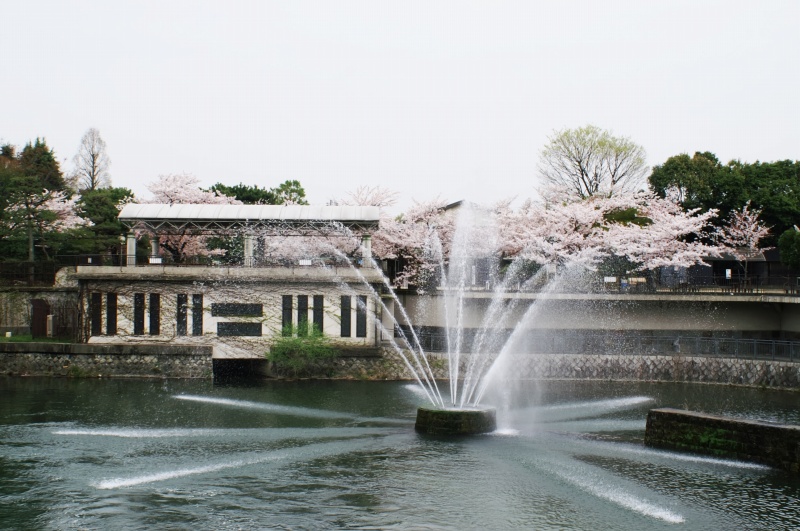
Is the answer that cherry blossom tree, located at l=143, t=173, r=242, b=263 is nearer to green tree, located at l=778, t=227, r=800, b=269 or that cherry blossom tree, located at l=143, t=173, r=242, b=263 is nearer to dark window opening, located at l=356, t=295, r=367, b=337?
dark window opening, located at l=356, t=295, r=367, b=337

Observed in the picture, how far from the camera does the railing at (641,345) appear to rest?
124ft

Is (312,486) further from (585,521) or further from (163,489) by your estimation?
(585,521)

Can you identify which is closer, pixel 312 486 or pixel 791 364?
pixel 312 486

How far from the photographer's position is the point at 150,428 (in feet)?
79.7

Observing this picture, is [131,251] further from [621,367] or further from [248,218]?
[621,367]

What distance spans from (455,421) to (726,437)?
299 inches

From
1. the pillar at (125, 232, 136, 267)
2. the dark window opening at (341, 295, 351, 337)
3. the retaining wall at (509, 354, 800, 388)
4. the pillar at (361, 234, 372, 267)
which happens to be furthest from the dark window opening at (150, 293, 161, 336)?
the retaining wall at (509, 354, 800, 388)

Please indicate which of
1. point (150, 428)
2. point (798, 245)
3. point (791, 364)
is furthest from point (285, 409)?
point (798, 245)

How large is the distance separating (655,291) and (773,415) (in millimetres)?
14672

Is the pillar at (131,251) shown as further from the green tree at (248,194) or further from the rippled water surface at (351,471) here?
the green tree at (248,194)

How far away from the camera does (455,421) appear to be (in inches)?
899

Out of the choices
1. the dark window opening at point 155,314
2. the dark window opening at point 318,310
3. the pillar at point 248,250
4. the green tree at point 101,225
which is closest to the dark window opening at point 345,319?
the dark window opening at point 318,310

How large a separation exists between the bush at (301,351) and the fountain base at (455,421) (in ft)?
45.8

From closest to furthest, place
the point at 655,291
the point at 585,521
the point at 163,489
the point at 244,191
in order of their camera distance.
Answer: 1. the point at 585,521
2. the point at 163,489
3. the point at 655,291
4. the point at 244,191
